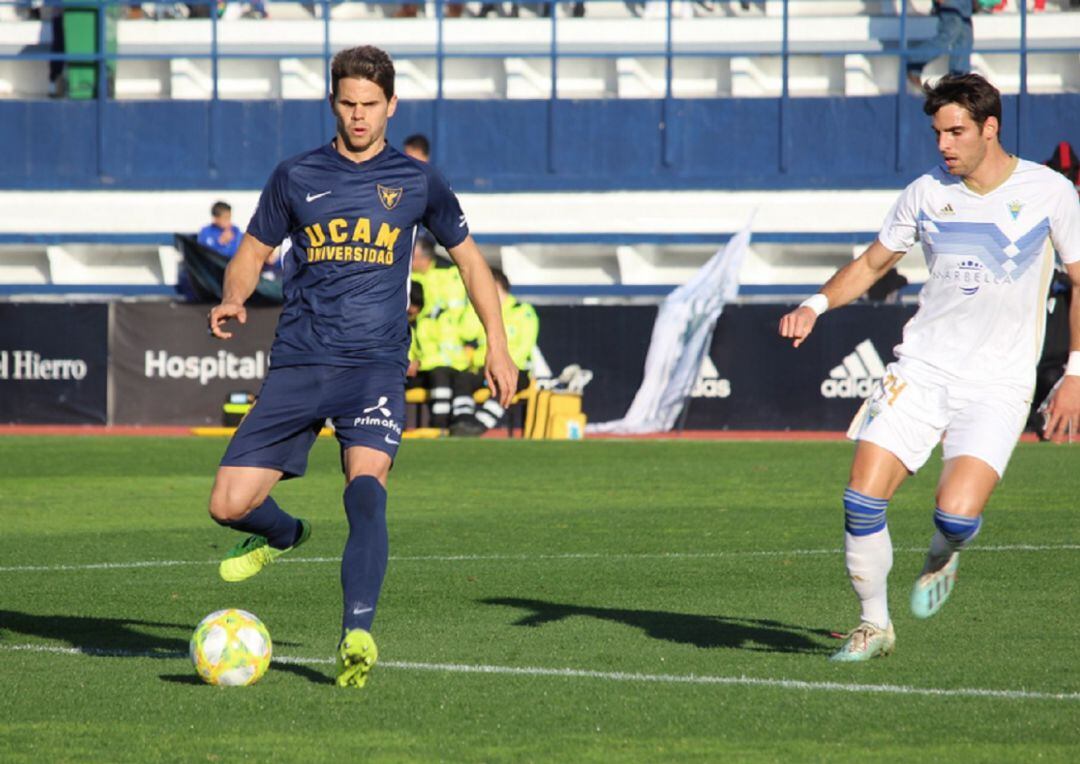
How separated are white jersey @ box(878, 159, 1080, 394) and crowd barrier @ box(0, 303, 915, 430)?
13.7 meters

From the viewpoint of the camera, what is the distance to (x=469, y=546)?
1052 cm

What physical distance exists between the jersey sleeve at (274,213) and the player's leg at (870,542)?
2252mm

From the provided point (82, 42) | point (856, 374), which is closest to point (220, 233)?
point (82, 42)

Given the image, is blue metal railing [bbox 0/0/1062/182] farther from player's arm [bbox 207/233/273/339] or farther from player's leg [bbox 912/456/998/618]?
player's arm [bbox 207/233/273/339]

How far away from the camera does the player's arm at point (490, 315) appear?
21.4 ft

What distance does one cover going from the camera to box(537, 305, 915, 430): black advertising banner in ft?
65.9

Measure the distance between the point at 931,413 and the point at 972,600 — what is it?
6.27ft

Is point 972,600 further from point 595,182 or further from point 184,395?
point 595,182

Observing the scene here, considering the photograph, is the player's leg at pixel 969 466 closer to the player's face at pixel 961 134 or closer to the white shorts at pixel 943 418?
the white shorts at pixel 943 418

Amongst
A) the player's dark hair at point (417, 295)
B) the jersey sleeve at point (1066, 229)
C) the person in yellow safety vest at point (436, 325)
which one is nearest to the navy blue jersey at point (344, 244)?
the jersey sleeve at point (1066, 229)

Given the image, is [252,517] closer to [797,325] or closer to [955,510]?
[797,325]

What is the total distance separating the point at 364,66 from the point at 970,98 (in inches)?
84.7

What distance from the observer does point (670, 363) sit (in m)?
20.3

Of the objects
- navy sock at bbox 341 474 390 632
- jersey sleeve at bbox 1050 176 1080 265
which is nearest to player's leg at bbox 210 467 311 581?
navy sock at bbox 341 474 390 632
